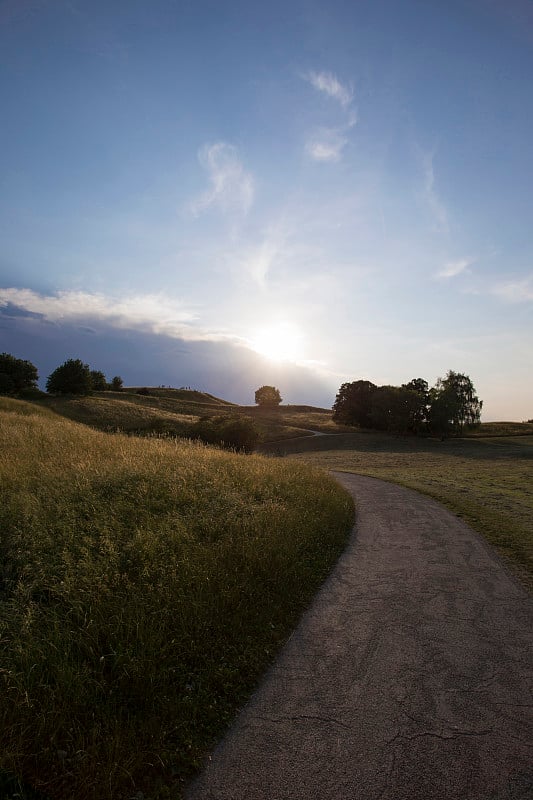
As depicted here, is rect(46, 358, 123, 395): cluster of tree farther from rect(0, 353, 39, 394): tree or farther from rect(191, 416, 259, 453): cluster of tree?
rect(191, 416, 259, 453): cluster of tree

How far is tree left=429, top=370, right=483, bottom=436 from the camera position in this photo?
55.3m

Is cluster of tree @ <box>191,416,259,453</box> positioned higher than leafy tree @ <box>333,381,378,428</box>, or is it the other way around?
leafy tree @ <box>333,381,378,428</box>

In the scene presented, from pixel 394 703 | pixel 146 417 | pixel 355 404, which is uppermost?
pixel 355 404

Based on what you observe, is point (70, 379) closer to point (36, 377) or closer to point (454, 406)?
point (36, 377)

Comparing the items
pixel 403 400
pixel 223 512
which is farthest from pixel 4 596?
pixel 403 400

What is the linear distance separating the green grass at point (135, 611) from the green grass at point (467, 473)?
4.59 meters

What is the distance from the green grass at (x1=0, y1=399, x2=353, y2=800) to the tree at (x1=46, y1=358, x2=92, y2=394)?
175 ft

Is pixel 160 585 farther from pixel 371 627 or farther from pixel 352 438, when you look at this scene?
pixel 352 438

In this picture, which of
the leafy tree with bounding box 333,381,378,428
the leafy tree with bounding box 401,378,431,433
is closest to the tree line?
the leafy tree with bounding box 333,381,378,428

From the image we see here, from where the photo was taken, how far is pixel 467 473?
85.9ft

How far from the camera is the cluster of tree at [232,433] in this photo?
37406mm

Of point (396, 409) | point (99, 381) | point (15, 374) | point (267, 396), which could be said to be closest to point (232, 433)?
point (396, 409)

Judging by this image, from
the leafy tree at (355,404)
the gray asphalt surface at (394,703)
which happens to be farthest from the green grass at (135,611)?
the leafy tree at (355,404)

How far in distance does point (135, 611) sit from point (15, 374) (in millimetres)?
62900
